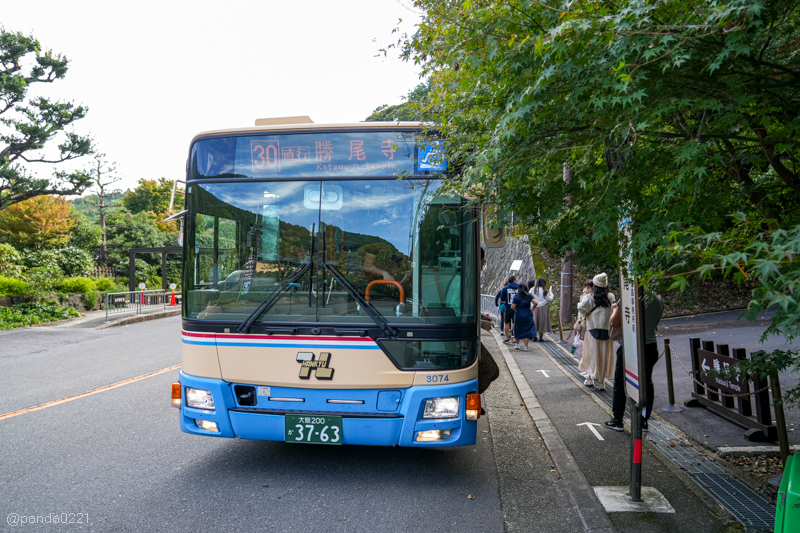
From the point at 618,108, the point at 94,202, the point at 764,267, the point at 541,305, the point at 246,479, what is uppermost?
the point at 94,202

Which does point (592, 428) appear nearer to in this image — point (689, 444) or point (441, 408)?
point (689, 444)

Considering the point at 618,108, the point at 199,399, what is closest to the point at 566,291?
the point at 199,399

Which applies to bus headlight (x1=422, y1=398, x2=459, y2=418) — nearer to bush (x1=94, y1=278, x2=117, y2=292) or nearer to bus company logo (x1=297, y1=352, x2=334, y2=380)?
bus company logo (x1=297, y1=352, x2=334, y2=380)

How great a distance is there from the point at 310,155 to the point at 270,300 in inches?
51.9

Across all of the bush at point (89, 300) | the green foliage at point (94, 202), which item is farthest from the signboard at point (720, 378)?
the green foliage at point (94, 202)

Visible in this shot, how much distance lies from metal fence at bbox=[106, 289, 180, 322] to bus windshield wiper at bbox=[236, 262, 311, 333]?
59.8 ft

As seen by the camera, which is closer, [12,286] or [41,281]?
[12,286]

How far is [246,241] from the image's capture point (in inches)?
183

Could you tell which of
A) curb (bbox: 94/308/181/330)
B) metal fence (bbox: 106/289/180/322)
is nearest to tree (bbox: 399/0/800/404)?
curb (bbox: 94/308/181/330)

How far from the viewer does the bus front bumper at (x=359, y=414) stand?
4.30 m

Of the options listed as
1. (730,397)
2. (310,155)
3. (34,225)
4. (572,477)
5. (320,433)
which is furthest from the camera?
(34,225)

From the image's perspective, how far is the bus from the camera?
4316mm

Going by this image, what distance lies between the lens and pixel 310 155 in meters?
4.70

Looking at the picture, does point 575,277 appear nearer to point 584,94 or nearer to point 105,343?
point 105,343
